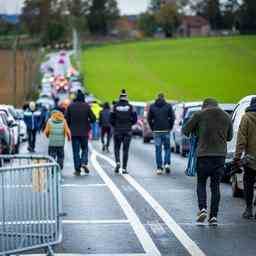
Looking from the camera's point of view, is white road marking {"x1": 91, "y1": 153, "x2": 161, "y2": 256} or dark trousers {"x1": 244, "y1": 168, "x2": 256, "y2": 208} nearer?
white road marking {"x1": 91, "y1": 153, "x2": 161, "y2": 256}

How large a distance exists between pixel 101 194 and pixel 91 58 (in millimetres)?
132339

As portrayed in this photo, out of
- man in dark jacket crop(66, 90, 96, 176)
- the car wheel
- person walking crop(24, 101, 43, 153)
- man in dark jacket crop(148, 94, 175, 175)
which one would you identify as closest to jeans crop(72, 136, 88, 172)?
man in dark jacket crop(66, 90, 96, 176)

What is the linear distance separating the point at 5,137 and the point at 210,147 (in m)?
13.8

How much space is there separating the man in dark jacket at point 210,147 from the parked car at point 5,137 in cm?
1283

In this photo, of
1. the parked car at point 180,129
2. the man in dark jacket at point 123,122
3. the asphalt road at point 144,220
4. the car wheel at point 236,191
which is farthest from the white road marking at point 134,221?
the parked car at point 180,129

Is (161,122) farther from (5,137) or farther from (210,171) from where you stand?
(210,171)

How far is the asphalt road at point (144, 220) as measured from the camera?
1156 centimetres

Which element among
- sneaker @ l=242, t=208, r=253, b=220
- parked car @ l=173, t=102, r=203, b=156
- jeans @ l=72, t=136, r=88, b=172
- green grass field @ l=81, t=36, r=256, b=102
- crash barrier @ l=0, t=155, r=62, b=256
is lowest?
green grass field @ l=81, t=36, r=256, b=102

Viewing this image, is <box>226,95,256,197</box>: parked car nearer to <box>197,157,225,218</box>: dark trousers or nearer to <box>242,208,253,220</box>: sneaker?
<box>242,208,253,220</box>: sneaker

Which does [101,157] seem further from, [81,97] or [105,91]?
[105,91]

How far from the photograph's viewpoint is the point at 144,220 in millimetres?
13992

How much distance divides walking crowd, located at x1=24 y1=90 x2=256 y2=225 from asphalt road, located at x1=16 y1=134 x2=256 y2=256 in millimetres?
601

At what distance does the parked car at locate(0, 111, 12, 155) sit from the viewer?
26.7m

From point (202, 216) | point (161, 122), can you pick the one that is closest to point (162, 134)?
point (161, 122)
